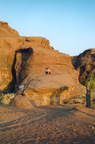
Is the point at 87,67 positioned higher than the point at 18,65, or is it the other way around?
the point at 87,67

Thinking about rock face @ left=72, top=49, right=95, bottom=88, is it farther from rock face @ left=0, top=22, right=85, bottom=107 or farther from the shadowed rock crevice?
the shadowed rock crevice

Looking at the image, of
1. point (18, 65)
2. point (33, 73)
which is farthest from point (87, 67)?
point (33, 73)

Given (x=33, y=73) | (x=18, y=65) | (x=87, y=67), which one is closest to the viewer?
(x=33, y=73)

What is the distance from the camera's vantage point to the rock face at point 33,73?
33.0ft

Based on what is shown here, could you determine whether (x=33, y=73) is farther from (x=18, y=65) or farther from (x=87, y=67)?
(x=87, y=67)

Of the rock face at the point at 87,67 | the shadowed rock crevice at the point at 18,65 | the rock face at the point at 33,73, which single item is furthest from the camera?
the rock face at the point at 87,67

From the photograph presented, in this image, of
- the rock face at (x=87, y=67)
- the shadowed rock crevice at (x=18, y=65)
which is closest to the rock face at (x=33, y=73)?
the shadowed rock crevice at (x=18, y=65)

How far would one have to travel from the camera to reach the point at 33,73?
12117 millimetres

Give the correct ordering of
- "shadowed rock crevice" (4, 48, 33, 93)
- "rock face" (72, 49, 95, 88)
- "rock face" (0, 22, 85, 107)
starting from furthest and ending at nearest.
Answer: "rock face" (72, 49, 95, 88)
"shadowed rock crevice" (4, 48, 33, 93)
"rock face" (0, 22, 85, 107)

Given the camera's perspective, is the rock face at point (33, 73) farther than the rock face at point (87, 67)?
No

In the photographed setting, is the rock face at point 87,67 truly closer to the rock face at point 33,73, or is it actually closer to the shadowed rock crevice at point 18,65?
the rock face at point 33,73

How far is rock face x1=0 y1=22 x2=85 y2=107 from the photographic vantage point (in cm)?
1006

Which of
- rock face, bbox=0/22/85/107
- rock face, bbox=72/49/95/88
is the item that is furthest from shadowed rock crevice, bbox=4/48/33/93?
rock face, bbox=72/49/95/88

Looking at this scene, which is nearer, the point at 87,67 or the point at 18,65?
the point at 18,65
